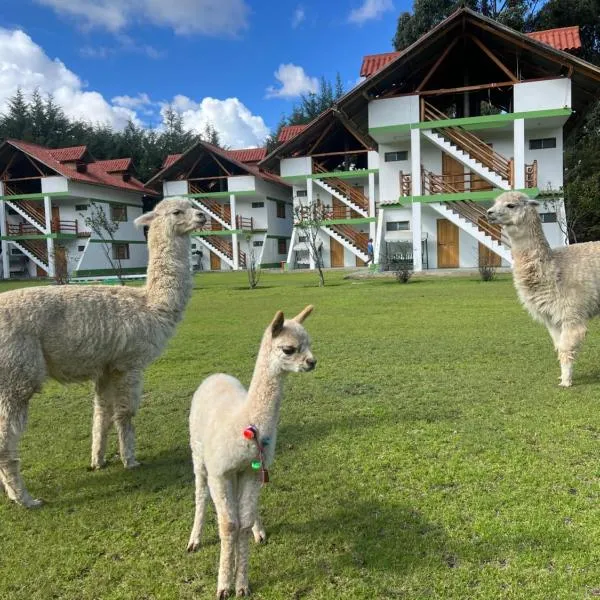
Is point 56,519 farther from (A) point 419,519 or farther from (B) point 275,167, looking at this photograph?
(B) point 275,167

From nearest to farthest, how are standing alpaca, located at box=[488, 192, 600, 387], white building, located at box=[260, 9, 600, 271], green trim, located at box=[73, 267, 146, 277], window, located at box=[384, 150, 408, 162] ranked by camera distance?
1. standing alpaca, located at box=[488, 192, 600, 387]
2. white building, located at box=[260, 9, 600, 271]
3. window, located at box=[384, 150, 408, 162]
4. green trim, located at box=[73, 267, 146, 277]

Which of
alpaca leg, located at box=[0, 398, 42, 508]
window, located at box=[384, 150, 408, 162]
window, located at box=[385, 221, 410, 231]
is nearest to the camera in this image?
alpaca leg, located at box=[0, 398, 42, 508]

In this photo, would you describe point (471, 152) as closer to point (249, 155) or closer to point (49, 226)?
point (249, 155)

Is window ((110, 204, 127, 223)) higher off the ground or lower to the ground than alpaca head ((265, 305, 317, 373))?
higher

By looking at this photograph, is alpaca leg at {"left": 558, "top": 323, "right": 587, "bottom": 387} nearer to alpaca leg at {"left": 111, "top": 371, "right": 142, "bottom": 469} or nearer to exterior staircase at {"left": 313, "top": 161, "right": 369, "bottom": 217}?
alpaca leg at {"left": 111, "top": 371, "right": 142, "bottom": 469}

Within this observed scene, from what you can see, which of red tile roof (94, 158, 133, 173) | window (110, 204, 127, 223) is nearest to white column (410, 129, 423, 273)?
window (110, 204, 127, 223)

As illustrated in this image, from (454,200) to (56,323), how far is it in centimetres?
2378

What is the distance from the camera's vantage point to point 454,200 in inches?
999

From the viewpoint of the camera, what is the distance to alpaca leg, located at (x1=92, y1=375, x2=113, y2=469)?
4512 mm

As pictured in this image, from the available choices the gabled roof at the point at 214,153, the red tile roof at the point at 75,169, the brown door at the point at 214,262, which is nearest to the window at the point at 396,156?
the gabled roof at the point at 214,153

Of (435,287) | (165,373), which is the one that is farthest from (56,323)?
(435,287)

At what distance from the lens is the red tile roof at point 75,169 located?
37625mm

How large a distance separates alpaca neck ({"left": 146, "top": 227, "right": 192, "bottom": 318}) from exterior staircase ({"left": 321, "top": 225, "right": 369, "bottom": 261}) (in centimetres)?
2967

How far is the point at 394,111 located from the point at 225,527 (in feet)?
86.4
